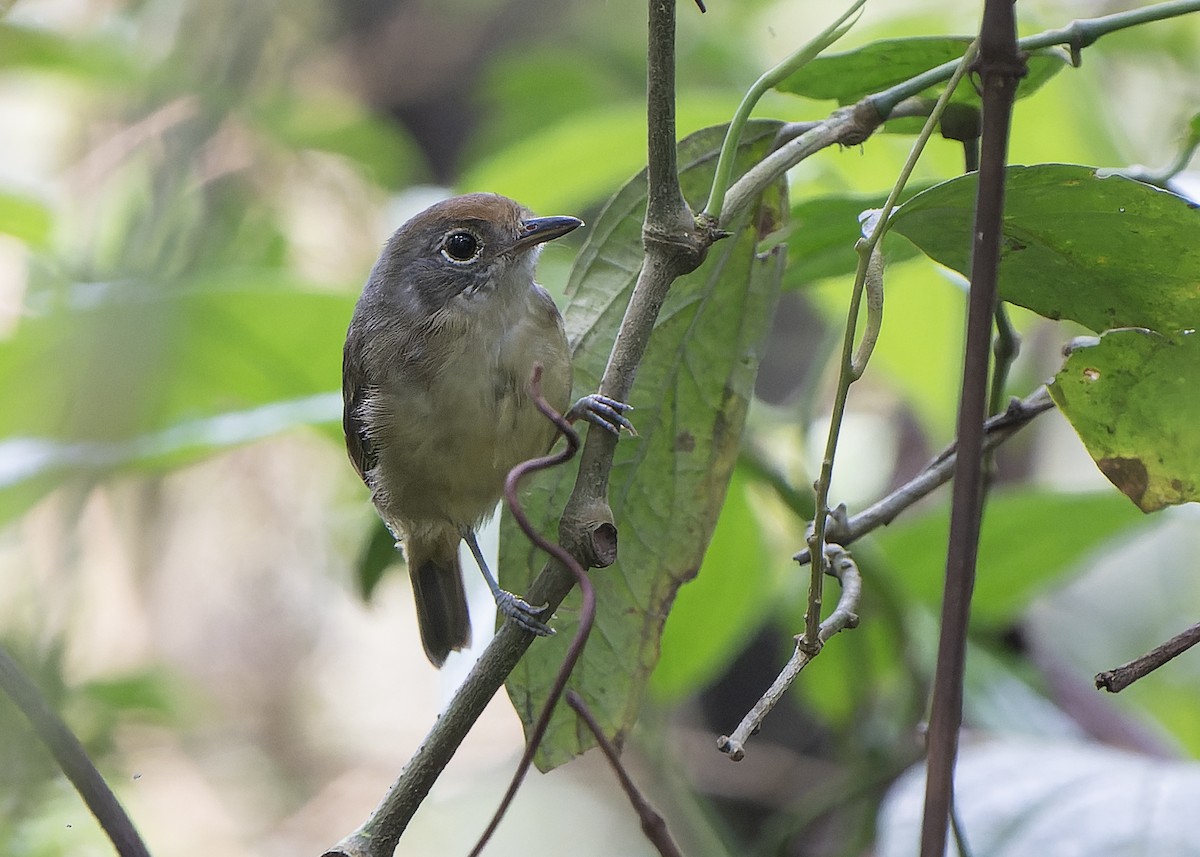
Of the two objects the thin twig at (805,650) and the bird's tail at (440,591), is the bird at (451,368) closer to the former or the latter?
the bird's tail at (440,591)

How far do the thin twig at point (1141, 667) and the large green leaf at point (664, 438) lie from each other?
2.37 feet

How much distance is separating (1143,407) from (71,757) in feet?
3.99

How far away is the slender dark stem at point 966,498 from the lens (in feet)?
2.99

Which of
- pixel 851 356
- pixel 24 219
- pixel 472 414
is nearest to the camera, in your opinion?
pixel 851 356

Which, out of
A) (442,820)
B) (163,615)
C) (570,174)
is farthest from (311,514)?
(570,174)

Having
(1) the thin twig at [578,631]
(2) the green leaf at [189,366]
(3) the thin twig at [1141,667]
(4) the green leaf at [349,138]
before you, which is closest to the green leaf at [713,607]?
(2) the green leaf at [189,366]

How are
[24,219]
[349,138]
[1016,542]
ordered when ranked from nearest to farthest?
[1016,542], [24,219], [349,138]

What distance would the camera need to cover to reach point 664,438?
6.01 feet

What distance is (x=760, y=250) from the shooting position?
6.10 feet

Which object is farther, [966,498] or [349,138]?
[349,138]

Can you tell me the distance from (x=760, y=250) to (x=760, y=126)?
0.58ft

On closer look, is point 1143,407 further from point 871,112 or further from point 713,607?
point 713,607

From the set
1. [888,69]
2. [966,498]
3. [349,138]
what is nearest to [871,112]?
[888,69]

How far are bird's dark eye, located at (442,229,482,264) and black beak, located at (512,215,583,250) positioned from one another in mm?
106
